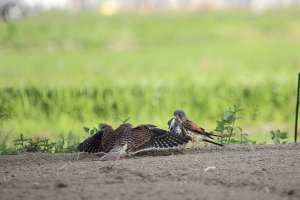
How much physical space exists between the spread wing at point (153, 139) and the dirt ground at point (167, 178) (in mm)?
327

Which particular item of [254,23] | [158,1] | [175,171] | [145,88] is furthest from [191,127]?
[158,1]

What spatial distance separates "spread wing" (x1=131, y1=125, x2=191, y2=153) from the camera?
4633 millimetres

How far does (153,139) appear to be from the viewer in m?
4.74

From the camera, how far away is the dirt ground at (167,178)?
3.05 m

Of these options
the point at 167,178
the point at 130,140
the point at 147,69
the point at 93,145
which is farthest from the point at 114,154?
the point at 147,69

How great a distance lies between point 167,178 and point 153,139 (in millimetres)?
1243

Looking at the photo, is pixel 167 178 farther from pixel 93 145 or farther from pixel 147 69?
pixel 147 69

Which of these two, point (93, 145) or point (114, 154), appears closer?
point (114, 154)

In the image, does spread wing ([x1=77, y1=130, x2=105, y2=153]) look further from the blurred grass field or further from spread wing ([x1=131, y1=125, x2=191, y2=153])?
the blurred grass field

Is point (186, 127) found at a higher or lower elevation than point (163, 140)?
higher

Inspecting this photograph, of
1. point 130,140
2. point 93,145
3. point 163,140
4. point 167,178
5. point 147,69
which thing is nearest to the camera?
point 167,178

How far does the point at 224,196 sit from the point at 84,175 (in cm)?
109

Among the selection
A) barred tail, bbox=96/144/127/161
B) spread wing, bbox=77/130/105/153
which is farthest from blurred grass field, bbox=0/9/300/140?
spread wing, bbox=77/130/105/153

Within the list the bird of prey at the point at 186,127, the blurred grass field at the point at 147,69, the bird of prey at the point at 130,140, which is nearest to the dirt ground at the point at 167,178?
the bird of prey at the point at 130,140
